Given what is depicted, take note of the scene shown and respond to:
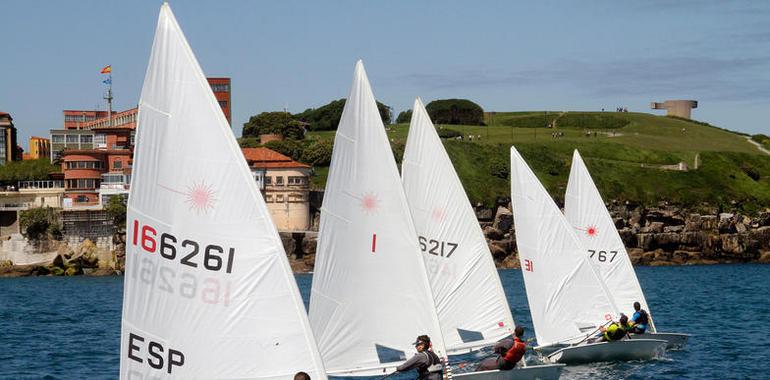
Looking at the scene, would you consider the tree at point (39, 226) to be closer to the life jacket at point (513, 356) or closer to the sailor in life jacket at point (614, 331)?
the sailor in life jacket at point (614, 331)

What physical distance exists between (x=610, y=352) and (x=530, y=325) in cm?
1680

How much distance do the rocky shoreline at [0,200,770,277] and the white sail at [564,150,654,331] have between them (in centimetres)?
6763

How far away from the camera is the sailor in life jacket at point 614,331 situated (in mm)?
35438

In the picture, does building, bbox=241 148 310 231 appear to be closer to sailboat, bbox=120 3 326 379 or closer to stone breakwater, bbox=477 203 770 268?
stone breakwater, bbox=477 203 770 268

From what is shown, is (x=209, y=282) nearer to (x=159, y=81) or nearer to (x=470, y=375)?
(x=159, y=81)

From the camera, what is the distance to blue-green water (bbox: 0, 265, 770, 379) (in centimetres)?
3734

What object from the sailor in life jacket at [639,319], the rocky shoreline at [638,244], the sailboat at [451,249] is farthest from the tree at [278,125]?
the sailboat at [451,249]

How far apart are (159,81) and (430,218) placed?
15834mm

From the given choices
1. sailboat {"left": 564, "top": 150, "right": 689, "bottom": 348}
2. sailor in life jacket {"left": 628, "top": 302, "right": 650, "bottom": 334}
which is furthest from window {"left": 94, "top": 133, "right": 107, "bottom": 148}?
sailor in life jacket {"left": 628, "top": 302, "right": 650, "bottom": 334}

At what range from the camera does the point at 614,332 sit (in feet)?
117

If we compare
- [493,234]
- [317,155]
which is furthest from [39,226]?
[317,155]

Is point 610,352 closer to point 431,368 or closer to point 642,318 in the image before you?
point 642,318

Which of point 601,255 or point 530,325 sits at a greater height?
point 601,255

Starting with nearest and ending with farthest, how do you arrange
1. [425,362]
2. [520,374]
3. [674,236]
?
[425,362]
[520,374]
[674,236]
